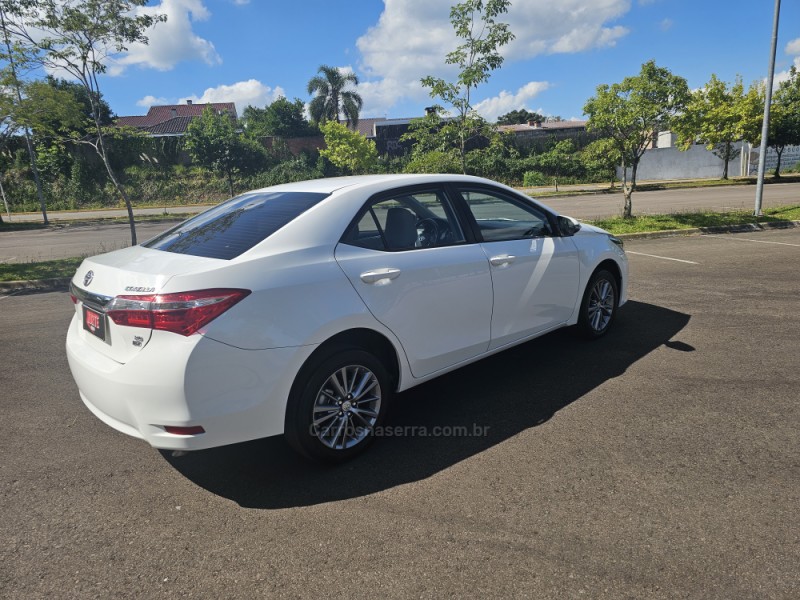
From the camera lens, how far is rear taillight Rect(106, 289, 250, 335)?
2.61 m

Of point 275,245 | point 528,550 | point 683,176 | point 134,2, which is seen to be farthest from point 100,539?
point 683,176

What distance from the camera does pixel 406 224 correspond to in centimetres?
362

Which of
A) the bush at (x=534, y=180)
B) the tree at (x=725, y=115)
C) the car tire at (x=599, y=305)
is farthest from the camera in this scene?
the bush at (x=534, y=180)

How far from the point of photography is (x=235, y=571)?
7.87ft

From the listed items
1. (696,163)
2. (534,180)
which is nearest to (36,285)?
(534,180)

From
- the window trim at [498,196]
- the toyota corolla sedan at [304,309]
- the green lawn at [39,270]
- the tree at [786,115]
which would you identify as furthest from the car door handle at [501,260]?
the tree at [786,115]

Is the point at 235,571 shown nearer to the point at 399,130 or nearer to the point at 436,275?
the point at 436,275

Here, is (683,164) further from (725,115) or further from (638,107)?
(638,107)

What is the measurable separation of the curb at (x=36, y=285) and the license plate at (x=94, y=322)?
290 inches

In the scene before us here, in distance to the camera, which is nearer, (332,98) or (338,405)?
(338,405)

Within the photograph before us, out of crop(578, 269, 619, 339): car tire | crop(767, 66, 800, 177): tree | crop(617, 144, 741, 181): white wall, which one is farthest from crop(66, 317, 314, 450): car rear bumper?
crop(617, 144, 741, 181): white wall

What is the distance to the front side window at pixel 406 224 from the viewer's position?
3342 millimetres

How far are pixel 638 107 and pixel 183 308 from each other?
40.3ft

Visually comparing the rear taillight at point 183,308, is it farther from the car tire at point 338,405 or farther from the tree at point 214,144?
the tree at point 214,144
